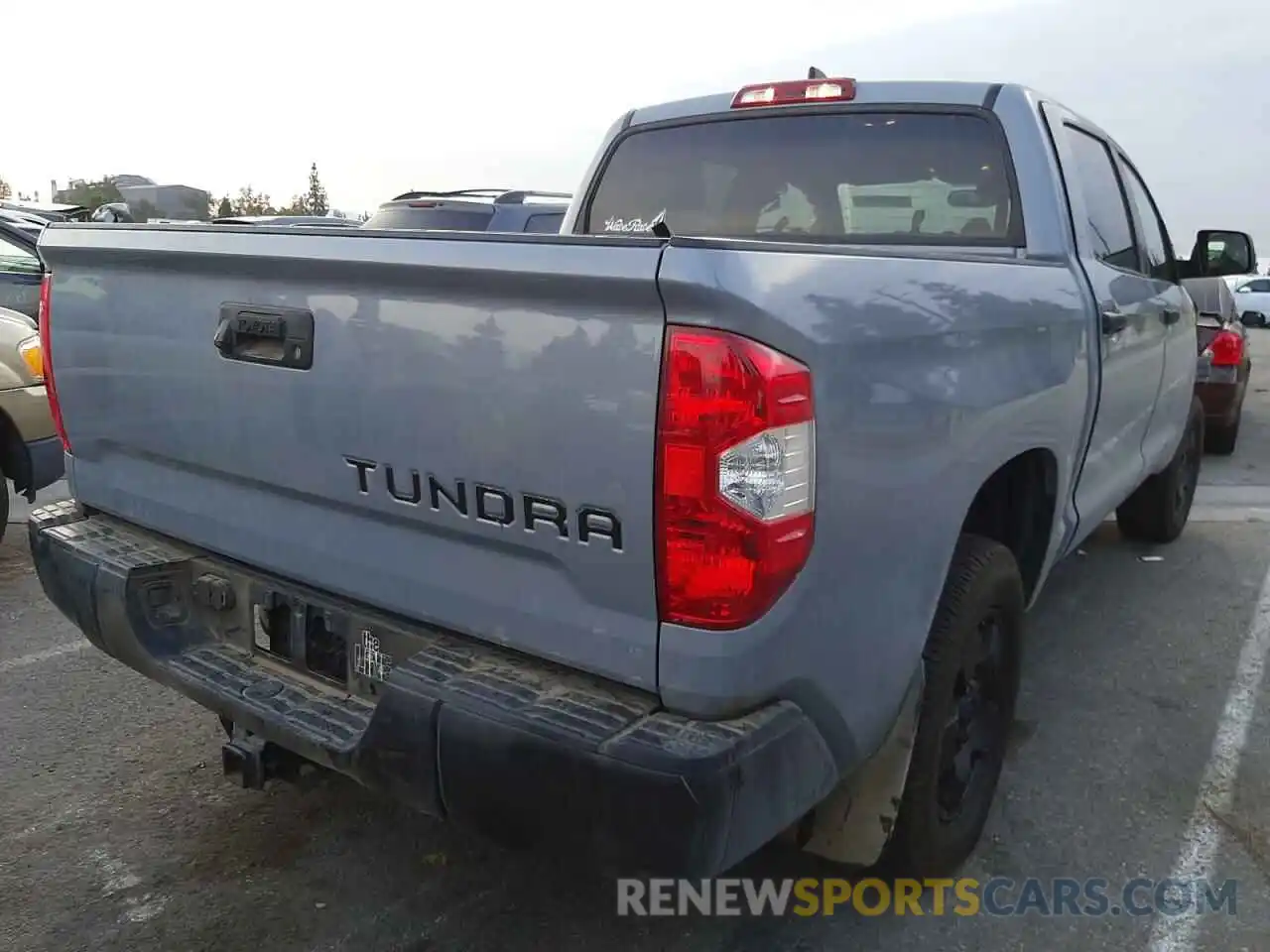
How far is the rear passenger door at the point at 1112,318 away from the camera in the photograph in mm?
3270

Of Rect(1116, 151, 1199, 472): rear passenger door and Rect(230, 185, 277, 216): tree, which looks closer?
Rect(1116, 151, 1199, 472): rear passenger door

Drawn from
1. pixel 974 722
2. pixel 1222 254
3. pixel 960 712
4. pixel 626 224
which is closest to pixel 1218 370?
pixel 1222 254

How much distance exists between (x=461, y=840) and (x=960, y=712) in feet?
4.40

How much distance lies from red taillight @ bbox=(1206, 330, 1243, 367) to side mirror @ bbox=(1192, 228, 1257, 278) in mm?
2916

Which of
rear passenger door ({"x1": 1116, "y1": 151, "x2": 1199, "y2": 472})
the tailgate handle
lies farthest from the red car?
the tailgate handle

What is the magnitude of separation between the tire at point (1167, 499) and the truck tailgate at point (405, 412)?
4201mm

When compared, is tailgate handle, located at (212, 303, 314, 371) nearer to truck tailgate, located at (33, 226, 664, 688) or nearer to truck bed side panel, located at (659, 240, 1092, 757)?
truck tailgate, located at (33, 226, 664, 688)

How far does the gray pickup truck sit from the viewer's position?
1.77 m

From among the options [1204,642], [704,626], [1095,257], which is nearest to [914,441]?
[704,626]

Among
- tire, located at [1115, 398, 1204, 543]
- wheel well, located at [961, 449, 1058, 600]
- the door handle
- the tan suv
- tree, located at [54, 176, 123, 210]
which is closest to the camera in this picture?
wheel well, located at [961, 449, 1058, 600]

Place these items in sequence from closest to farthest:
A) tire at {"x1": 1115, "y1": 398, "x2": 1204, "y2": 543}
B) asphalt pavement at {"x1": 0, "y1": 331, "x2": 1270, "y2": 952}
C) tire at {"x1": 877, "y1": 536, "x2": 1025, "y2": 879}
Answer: tire at {"x1": 877, "y1": 536, "x2": 1025, "y2": 879} < asphalt pavement at {"x1": 0, "y1": 331, "x2": 1270, "y2": 952} < tire at {"x1": 1115, "y1": 398, "x2": 1204, "y2": 543}

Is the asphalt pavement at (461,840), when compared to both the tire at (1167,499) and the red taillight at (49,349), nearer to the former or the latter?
the red taillight at (49,349)

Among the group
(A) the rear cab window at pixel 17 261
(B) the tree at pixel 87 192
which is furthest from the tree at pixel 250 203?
(A) the rear cab window at pixel 17 261

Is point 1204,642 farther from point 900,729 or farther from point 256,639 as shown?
point 256,639
